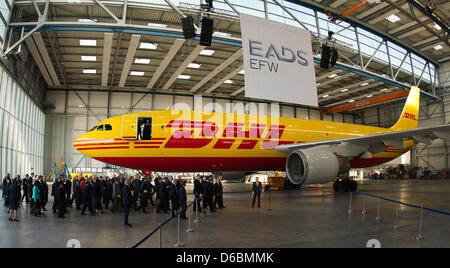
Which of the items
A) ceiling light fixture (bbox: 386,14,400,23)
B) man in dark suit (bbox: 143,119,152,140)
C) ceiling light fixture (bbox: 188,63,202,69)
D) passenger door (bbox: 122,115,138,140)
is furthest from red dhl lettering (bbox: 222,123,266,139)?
ceiling light fixture (bbox: 386,14,400,23)

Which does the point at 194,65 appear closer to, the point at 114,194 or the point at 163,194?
the point at 114,194

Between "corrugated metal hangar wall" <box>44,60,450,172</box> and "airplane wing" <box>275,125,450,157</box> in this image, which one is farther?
"corrugated metal hangar wall" <box>44,60,450,172</box>

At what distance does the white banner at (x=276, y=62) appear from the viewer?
7.38 m

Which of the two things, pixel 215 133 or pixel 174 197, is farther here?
pixel 215 133

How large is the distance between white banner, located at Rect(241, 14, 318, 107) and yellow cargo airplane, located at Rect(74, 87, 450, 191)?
12.2 feet

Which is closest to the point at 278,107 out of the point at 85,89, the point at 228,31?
the point at 228,31

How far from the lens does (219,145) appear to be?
12805mm

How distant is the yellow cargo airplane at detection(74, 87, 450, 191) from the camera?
11414 mm

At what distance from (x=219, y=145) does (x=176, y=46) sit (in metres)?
9.89

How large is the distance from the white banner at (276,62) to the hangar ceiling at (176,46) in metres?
7.00

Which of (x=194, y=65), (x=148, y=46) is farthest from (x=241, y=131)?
(x=194, y=65)

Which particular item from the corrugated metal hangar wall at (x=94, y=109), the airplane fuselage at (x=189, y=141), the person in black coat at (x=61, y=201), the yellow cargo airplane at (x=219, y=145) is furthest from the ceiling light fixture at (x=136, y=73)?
the person in black coat at (x=61, y=201)

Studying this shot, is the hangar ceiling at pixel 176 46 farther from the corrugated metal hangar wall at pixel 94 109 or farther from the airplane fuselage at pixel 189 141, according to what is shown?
the airplane fuselage at pixel 189 141

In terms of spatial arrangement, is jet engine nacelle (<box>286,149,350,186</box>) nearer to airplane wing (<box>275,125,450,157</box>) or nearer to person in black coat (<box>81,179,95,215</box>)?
airplane wing (<box>275,125,450,157</box>)
